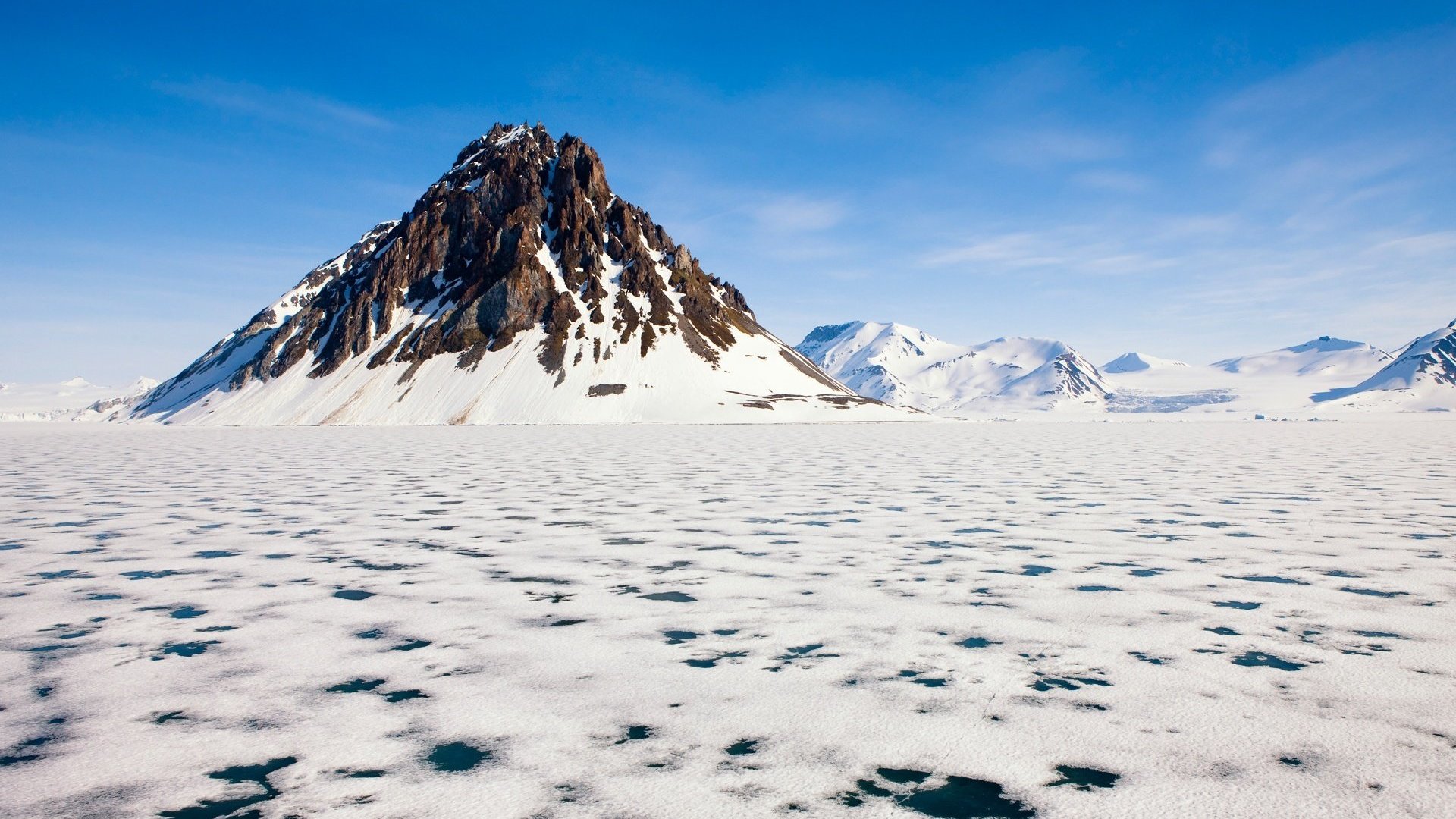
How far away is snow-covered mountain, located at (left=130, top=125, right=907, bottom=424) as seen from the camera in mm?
122500

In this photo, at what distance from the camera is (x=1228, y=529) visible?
13.5m

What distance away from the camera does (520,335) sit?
14062 cm

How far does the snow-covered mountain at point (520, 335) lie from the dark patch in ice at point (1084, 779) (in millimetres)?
107929

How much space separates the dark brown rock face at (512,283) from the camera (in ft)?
464

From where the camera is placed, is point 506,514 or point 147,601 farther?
point 506,514

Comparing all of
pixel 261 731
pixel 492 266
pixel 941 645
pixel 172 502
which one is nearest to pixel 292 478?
pixel 172 502

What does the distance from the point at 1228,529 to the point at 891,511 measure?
6092 millimetres

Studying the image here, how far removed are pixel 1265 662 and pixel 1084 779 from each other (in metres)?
3.32

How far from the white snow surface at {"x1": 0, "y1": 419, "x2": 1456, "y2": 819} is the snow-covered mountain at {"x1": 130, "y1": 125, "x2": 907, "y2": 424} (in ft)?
329

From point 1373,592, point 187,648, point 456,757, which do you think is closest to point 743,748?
point 456,757

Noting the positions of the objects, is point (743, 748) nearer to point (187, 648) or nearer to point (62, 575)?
point (187, 648)

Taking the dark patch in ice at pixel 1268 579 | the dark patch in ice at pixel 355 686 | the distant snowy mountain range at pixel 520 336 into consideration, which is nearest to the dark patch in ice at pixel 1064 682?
the dark patch in ice at pixel 1268 579

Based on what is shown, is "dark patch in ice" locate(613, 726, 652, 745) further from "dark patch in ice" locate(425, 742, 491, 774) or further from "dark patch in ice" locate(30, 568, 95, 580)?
"dark patch in ice" locate(30, 568, 95, 580)

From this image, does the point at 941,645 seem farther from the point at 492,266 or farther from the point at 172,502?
the point at 492,266
